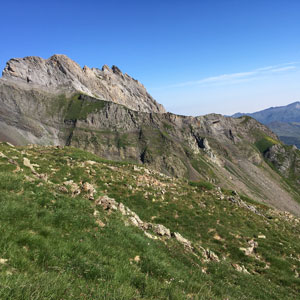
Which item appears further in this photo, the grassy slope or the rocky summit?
the rocky summit

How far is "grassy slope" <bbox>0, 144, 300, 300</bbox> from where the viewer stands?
638cm

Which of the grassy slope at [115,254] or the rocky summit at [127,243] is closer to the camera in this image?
the grassy slope at [115,254]

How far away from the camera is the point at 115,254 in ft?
30.9

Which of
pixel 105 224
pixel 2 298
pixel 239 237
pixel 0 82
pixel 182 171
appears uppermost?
pixel 0 82

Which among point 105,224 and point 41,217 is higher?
point 41,217

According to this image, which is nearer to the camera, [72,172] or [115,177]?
[72,172]

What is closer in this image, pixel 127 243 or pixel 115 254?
pixel 115 254

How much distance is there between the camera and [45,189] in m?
13.7

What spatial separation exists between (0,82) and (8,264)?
248961 mm

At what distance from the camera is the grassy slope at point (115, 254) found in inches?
251

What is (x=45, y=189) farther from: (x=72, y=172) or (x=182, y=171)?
(x=182, y=171)

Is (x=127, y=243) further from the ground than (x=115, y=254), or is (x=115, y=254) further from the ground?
(x=115, y=254)

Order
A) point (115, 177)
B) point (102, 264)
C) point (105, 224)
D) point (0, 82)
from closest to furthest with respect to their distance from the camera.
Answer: point (102, 264)
point (105, 224)
point (115, 177)
point (0, 82)

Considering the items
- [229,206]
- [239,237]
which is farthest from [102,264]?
[229,206]
